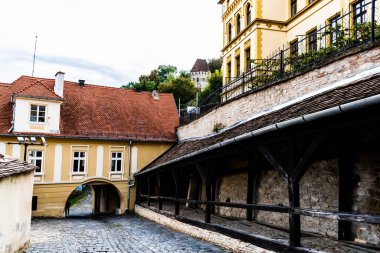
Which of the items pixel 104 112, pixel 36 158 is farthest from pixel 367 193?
pixel 104 112

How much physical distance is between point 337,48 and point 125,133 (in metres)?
15.1

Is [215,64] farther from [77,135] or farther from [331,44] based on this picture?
[331,44]

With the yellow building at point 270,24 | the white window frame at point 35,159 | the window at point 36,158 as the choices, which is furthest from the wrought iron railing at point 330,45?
the window at point 36,158

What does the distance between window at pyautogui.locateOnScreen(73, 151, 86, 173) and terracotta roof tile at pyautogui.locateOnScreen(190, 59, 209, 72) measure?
69.7m

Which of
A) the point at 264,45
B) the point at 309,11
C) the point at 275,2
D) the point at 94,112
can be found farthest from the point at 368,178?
the point at 94,112

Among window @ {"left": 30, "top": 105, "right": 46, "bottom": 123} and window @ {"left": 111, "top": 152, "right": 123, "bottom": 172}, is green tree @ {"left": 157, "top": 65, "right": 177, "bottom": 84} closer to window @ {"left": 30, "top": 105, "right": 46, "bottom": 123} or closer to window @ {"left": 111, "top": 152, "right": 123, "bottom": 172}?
window @ {"left": 111, "top": 152, "right": 123, "bottom": 172}

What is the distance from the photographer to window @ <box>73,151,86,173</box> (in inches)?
812

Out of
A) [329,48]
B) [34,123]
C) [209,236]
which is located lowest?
[209,236]

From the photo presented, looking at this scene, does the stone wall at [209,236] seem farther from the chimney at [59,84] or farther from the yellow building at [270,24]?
the chimney at [59,84]

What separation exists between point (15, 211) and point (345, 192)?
7583mm

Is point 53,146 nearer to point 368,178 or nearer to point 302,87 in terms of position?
point 302,87

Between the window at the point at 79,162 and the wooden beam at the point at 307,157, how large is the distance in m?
16.4

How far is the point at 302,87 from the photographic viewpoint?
980 centimetres

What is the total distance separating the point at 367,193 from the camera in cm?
692
